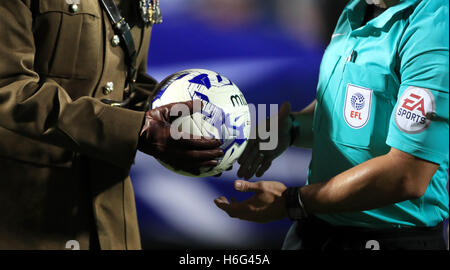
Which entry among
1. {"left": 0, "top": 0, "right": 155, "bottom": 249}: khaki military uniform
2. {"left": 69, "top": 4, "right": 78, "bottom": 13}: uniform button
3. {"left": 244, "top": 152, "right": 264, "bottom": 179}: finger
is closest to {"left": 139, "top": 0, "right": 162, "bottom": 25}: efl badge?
{"left": 0, "top": 0, "right": 155, "bottom": 249}: khaki military uniform

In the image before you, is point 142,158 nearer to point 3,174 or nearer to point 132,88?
point 132,88

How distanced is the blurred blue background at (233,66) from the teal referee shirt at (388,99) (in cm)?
23

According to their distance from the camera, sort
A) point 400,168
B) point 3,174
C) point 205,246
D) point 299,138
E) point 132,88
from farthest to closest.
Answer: point 205,246 < point 299,138 < point 132,88 < point 3,174 < point 400,168

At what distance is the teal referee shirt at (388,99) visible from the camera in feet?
3.00

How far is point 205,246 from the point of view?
5.03 feet

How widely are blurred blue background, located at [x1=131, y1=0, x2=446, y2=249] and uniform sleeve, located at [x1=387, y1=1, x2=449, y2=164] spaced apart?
17.3 inches

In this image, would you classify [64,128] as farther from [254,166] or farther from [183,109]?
[254,166]

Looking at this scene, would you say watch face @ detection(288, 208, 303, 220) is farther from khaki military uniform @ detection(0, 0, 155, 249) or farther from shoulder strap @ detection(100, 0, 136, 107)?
shoulder strap @ detection(100, 0, 136, 107)

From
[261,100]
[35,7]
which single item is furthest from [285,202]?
[35,7]

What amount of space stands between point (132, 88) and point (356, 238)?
0.74m

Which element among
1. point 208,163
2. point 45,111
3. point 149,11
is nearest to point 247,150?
point 208,163

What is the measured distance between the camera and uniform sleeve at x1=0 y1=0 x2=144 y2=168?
953mm

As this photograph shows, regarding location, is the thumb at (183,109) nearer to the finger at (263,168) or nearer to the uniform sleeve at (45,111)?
the uniform sleeve at (45,111)

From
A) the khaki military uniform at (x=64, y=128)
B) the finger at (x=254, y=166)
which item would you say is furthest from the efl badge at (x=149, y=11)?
the finger at (x=254, y=166)
